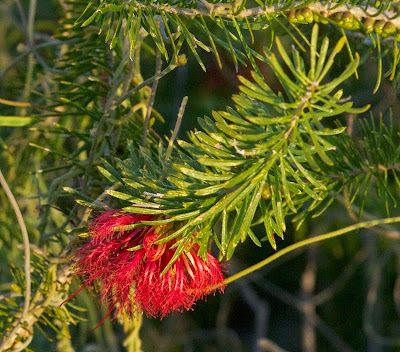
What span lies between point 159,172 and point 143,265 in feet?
0.16

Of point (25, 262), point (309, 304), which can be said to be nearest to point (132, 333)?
point (25, 262)

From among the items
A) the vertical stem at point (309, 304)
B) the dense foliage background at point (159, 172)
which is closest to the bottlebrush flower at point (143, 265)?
the dense foliage background at point (159, 172)

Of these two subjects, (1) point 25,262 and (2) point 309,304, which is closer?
(1) point 25,262

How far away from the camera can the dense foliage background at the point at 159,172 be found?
13.3 inches

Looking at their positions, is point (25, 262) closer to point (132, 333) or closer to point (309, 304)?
point (132, 333)

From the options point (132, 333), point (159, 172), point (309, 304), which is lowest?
point (309, 304)

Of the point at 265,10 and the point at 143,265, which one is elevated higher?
the point at 265,10

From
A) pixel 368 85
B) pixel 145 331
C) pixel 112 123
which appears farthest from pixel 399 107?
pixel 145 331

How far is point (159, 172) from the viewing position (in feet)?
0.86

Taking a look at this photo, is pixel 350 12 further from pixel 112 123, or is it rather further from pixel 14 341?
pixel 14 341

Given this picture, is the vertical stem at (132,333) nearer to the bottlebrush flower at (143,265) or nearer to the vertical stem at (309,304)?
the bottlebrush flower at (143,265)

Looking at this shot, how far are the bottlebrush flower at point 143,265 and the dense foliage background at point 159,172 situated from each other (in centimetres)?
2

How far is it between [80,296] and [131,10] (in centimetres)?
41

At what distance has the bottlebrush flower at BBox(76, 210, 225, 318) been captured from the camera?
257 millimetres
